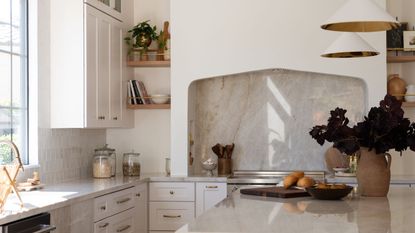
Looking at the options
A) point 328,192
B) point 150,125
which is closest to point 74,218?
point 328,192

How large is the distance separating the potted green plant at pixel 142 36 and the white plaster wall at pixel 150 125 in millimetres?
269

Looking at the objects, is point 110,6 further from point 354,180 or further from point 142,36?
point 354,180

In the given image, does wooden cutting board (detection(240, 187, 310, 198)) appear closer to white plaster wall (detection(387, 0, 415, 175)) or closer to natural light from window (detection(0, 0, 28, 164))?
natural light from window (detection(0, 0, 28, 164))

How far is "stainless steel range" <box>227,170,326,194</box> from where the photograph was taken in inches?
246

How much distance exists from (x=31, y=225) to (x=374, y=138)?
1.97m

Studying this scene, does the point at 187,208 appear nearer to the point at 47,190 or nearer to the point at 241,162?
the point at 241,162

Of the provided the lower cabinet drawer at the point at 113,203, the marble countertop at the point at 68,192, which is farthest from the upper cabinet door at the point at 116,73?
the lower cabinet drawer at the point at 113,203

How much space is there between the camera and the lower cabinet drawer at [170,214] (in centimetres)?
636

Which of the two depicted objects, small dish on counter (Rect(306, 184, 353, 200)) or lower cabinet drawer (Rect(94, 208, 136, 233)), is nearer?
small dish on counter (Rect(306, 184, 353, 200))

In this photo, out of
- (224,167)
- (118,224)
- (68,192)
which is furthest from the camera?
(224,167)

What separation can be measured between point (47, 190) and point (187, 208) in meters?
1.66

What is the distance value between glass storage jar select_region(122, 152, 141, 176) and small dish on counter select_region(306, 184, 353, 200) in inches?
124

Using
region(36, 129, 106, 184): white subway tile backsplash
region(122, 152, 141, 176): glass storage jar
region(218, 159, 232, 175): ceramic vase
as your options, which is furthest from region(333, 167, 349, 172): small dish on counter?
region(36, 129, 106, 184): white subway tile backsplash

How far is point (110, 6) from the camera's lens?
645 centimetres
